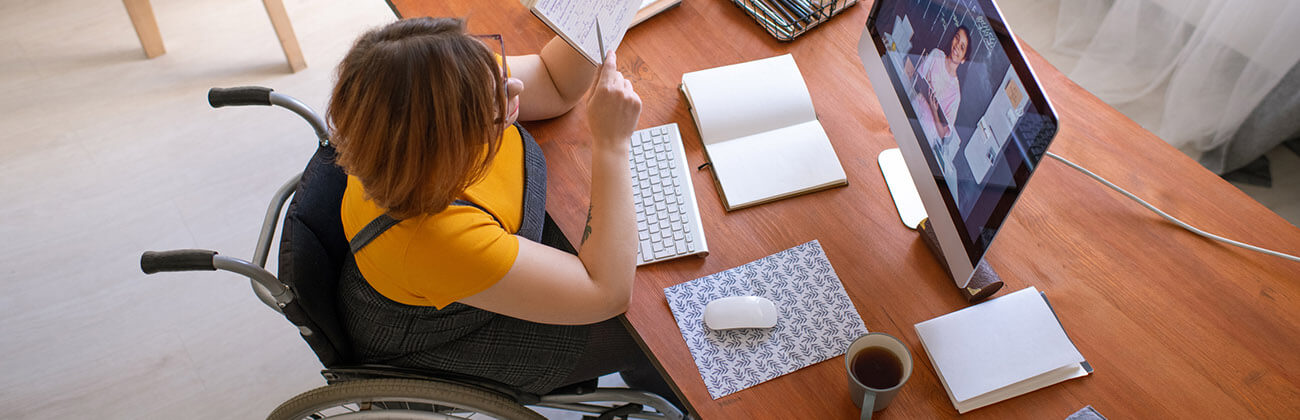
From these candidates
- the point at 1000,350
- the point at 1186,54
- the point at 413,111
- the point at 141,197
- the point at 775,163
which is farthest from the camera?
the point at 141,197

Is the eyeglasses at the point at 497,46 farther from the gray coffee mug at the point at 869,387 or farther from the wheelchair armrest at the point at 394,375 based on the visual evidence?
the gray coffee mug at the point at 869,387

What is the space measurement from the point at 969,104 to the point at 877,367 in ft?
1.13

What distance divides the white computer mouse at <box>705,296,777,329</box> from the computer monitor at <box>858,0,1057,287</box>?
26cm

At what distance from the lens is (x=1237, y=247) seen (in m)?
1.08

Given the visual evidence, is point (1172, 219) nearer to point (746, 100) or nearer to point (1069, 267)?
point (1069, 267)

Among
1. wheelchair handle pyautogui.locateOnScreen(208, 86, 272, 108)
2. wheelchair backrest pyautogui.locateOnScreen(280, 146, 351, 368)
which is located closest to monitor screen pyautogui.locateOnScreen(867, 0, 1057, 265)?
wheelchair backrest pyautogui.locateOnScreen(280, 146, 351, 368)

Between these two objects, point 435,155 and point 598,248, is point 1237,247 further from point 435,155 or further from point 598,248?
point 435,155

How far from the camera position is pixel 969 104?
909mm

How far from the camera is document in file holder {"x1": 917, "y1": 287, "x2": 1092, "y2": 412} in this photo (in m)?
0.97

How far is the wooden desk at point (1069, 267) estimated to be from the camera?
3.20 ft

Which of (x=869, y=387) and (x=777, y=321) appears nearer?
(x=869, y=387)

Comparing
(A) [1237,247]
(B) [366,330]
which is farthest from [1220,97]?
(B) [366,330]

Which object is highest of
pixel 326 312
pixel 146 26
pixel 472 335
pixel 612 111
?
pixel 612 111

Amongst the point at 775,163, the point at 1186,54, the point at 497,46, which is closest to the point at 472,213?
the point at 497,46
